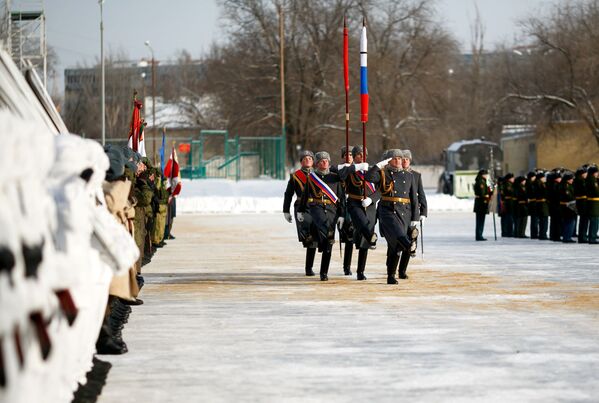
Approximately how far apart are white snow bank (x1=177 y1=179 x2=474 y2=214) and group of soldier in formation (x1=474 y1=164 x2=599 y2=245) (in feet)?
64.3

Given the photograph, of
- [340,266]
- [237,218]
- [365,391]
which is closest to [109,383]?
[365,391]

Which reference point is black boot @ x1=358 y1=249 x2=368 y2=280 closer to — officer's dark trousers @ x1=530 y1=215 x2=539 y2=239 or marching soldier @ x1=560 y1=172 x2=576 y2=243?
marching soldier @ x1=560 y1=172 x2=576 y2=243

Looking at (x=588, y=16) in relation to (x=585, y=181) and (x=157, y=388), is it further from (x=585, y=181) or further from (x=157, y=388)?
(x=157, y=388)

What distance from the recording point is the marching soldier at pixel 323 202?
702 inches

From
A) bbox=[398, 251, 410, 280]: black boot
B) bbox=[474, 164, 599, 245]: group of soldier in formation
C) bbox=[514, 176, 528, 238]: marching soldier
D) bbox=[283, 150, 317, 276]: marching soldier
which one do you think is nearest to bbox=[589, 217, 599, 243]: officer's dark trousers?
bbox=[474, 164, 599, 245]: group of soldier in formation

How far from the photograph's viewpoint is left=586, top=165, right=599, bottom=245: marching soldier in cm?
2625

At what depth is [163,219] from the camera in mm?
26500

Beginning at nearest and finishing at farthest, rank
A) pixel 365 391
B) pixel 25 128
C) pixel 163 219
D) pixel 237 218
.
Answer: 1. pixel 25 128
2. pixel 365 391
3. pixel 163 219
4. pixel 237 218

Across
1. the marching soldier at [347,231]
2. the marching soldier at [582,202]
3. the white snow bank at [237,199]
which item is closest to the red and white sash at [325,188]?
the marching soldier at [347,231]

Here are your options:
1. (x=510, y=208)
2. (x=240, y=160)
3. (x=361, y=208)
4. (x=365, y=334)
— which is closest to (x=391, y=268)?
(x=361, y=208)

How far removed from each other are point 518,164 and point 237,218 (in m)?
28.0

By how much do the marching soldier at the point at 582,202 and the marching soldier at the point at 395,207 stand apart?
9.93 m

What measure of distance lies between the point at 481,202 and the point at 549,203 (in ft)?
4.65

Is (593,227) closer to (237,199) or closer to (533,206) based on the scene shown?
(533,206)
